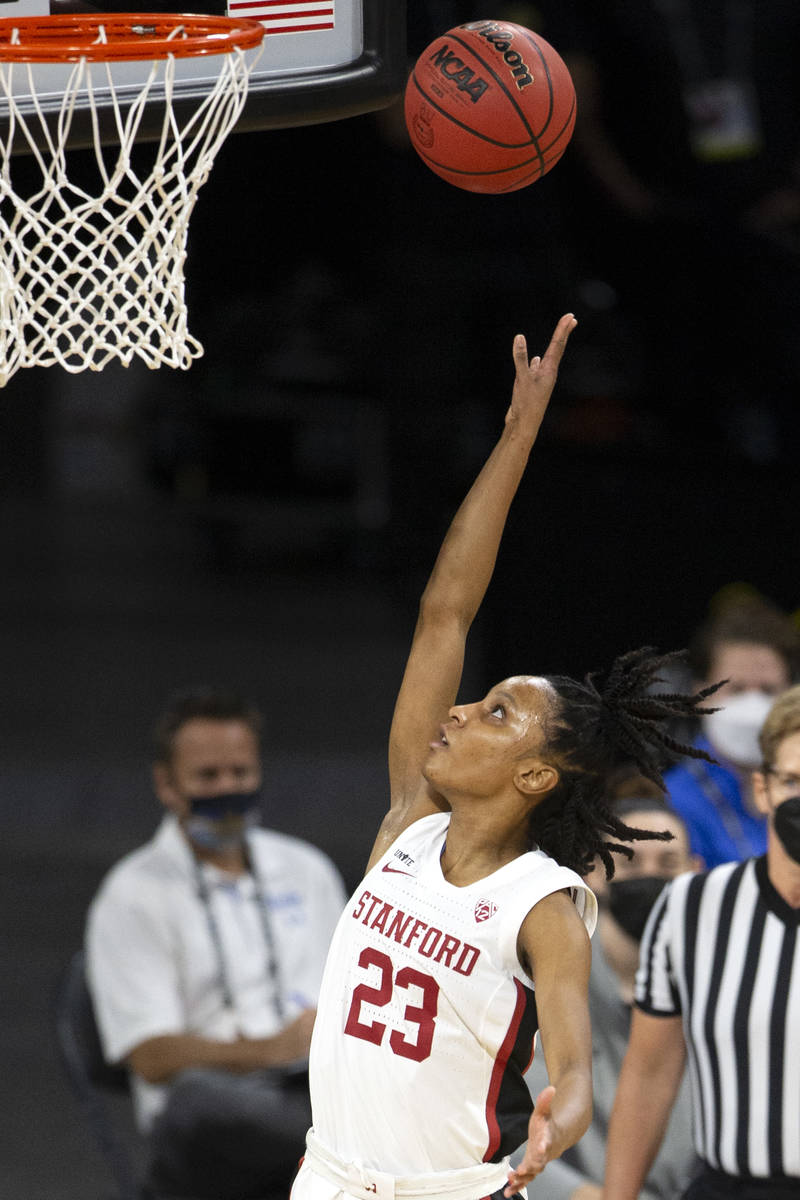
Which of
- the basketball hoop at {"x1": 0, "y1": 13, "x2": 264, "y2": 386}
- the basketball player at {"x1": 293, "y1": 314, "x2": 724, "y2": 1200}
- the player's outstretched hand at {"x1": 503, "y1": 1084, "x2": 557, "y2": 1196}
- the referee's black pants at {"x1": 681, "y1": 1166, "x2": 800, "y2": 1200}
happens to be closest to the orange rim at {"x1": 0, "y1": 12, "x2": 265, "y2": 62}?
the basketball hoop at {"x1": 0, "y1": 13, "x2": 264, "y2": 386}

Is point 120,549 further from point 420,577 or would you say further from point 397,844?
point 397,844

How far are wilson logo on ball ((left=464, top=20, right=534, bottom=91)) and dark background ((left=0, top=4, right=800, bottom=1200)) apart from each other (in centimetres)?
384

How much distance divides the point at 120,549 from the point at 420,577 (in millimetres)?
5210

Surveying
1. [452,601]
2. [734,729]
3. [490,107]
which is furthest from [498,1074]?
[734,729]

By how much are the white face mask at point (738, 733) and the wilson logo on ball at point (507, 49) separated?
196 cm

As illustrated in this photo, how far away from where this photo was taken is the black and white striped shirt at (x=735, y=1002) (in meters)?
3.12

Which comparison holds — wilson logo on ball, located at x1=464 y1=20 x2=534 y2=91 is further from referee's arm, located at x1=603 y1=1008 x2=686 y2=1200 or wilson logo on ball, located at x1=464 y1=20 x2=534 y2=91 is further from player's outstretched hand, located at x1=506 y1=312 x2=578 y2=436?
referee's arm, located at x1=603 y1=1008 x2=686 y2=1200

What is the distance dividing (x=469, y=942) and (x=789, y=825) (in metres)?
Answer: 0.86

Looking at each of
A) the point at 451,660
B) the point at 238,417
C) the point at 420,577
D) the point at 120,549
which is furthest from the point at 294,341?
the point at 451,660

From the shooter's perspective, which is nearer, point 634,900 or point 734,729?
point 634,900

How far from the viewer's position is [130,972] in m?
4.33

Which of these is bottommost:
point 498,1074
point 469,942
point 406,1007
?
point 498,1074

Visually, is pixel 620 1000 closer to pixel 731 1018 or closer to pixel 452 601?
pixel 731 1018

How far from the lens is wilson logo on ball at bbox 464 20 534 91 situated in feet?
10.5
